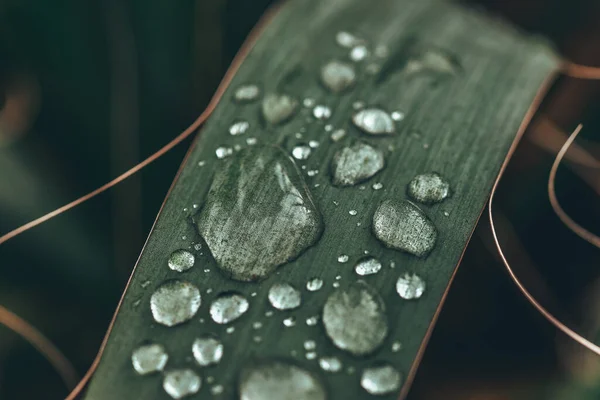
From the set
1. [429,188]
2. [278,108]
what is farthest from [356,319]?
[278,108]

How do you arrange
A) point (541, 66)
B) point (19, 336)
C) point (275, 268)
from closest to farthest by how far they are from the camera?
point (275, 268)
point (541, 66)
point (19, 336)

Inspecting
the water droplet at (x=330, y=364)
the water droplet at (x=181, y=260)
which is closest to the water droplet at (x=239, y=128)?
the water droplet at (x=181, y=260)

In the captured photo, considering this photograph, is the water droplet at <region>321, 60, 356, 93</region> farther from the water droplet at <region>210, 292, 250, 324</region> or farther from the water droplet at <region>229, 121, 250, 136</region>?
the water droplet at <region>210, 292, 250, 324</region>

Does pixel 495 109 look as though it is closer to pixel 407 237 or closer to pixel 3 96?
pixel 407 237

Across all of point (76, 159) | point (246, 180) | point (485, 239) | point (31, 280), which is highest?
point (246, 180)

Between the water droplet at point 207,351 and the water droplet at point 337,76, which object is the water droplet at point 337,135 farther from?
the water droplet at point 207,351

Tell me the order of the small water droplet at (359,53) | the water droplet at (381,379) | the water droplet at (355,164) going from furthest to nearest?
the small water droplet at (359,53), the water droplet at (355,164), the water droplet at (381,379)

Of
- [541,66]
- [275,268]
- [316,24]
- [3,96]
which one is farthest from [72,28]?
[541,66]

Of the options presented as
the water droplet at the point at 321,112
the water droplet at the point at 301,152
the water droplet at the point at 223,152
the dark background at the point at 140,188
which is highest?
the water droplet at the point at 223,152

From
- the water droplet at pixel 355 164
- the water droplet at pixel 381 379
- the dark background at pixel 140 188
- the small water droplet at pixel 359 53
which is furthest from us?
the dark background at pixel 140 188
